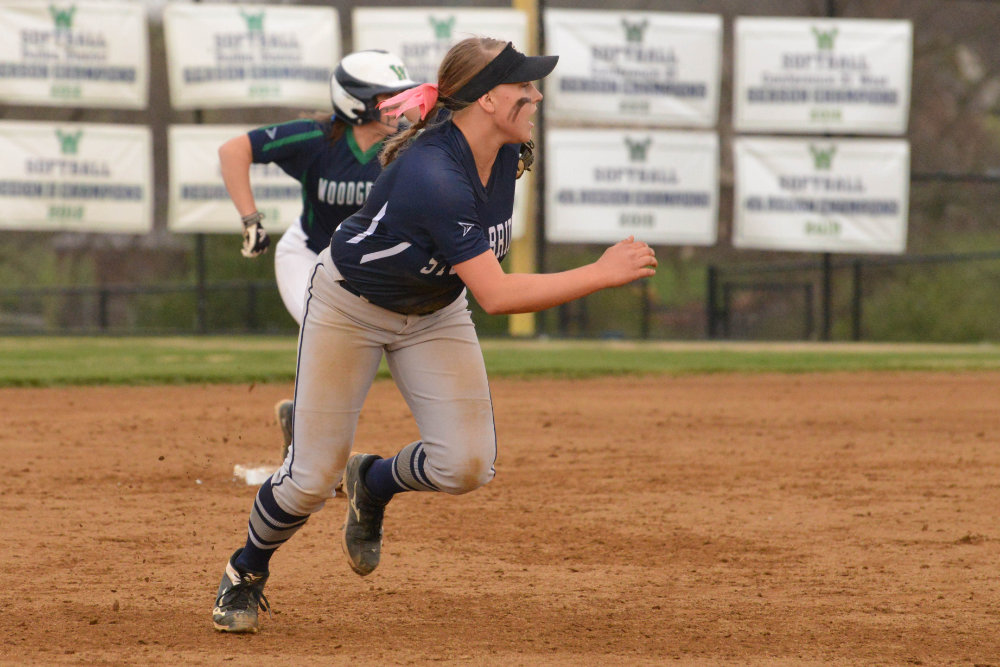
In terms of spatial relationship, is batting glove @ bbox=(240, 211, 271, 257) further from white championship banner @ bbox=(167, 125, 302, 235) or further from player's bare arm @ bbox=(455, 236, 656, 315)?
white championship banner @ bbox=(167, 125, 302, 235)

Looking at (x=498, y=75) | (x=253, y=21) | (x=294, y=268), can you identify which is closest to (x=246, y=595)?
(x=498, y=75)

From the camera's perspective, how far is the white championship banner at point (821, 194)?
1459cm

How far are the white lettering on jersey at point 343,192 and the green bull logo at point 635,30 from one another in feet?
30.1

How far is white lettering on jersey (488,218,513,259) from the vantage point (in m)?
3.81

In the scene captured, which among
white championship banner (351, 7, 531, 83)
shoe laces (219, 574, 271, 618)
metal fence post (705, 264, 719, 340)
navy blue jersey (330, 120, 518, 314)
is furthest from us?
metal fence post (705, 264, 719, 340)

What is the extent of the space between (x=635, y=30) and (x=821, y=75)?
2300mm

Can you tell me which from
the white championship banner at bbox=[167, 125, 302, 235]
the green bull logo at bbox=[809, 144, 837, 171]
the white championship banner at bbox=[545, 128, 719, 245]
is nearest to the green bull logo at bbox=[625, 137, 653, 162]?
the white championship banner at bbox=[545, 128, 719, 245]

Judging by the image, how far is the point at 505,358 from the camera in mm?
12047

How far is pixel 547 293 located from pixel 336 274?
78 centimetres

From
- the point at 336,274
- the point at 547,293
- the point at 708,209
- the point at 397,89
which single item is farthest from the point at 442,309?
the point at 708,209

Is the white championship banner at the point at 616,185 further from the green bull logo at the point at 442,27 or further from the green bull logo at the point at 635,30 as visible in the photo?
the green bull logo at the point at 442,27

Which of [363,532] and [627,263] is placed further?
[363,532]

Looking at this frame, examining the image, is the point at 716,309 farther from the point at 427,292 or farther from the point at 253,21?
the point at 427,292

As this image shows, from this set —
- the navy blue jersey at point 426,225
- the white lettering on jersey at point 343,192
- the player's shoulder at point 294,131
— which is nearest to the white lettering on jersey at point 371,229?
the navy blue jersey at point 426,225
